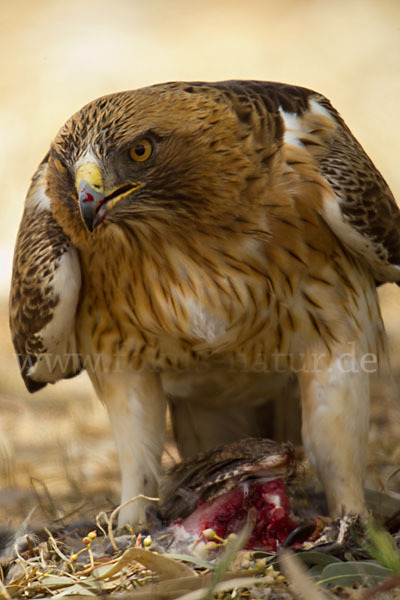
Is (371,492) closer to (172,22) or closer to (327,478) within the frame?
(327,478)

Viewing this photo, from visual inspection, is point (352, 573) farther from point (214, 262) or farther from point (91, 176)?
point (91, 176)

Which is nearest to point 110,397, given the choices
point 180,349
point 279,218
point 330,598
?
point 180,349

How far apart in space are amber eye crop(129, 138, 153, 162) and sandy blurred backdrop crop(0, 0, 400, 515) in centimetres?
331

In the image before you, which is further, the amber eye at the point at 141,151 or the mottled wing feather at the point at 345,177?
the mottled wing feather at the point at 345,177

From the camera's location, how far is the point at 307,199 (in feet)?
11.9

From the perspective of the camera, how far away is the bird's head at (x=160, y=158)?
10.6ft

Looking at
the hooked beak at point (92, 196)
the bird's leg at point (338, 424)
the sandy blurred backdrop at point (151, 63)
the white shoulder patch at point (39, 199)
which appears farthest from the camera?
the sandy blurred backdrop at point (151, 63)

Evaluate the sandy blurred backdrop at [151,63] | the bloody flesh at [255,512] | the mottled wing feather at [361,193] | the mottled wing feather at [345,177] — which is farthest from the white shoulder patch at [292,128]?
the sandy blurred backdrop at [151,63]

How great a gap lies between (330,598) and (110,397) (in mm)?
1550

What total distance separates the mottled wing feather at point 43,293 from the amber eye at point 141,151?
67cm

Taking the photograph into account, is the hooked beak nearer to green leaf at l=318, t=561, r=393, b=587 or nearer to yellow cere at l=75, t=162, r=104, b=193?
yellow cere at l=75, t=162, r=104, b=193

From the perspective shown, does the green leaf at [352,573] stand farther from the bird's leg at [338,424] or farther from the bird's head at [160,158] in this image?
the bird's head at [160,158]

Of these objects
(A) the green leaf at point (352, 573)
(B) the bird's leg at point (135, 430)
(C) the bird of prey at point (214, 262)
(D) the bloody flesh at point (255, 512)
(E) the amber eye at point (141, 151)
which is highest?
(E) the amber eye at point (141, 151)

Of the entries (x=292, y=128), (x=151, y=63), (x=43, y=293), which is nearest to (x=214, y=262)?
(x=292, y=128)
